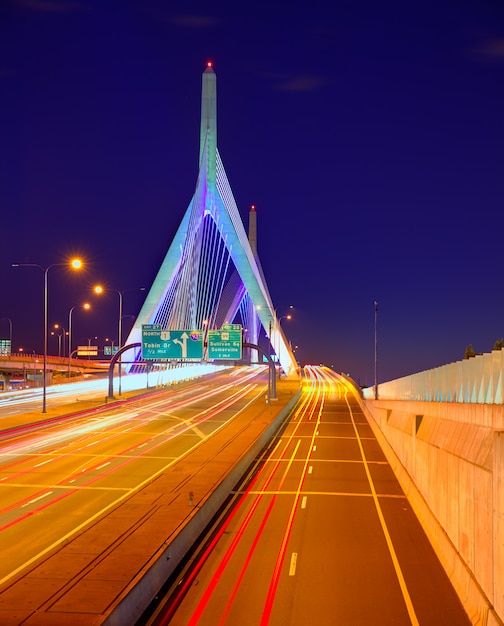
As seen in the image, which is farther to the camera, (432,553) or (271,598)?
(432,553)

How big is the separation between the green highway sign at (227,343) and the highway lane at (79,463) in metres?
4.05

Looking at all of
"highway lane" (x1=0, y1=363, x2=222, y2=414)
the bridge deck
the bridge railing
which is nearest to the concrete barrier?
the bridge railing

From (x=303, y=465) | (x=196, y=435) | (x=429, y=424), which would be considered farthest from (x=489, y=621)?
(x=196, y=435)

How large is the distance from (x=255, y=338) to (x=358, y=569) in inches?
5002

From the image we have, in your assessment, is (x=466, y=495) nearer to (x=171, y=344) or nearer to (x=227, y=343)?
(x=171, y=344)

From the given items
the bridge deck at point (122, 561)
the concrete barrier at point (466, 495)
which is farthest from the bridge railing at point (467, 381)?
the bridge deck at point (122, 561)

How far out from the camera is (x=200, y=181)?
65.8m

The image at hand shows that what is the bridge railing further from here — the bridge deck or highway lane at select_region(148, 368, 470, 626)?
the bridge deck

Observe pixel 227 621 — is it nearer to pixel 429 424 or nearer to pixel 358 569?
pixel 358 569

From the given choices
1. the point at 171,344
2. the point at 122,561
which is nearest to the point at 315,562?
the point at 122,561

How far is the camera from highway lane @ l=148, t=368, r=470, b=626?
42.9ft

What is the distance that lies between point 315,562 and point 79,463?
50.8ft

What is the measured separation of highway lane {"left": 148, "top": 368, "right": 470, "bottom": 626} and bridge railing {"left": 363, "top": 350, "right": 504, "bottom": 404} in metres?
3.68

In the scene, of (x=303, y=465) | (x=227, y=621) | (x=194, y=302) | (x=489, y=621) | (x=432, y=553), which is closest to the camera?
(x=489, y=621)
